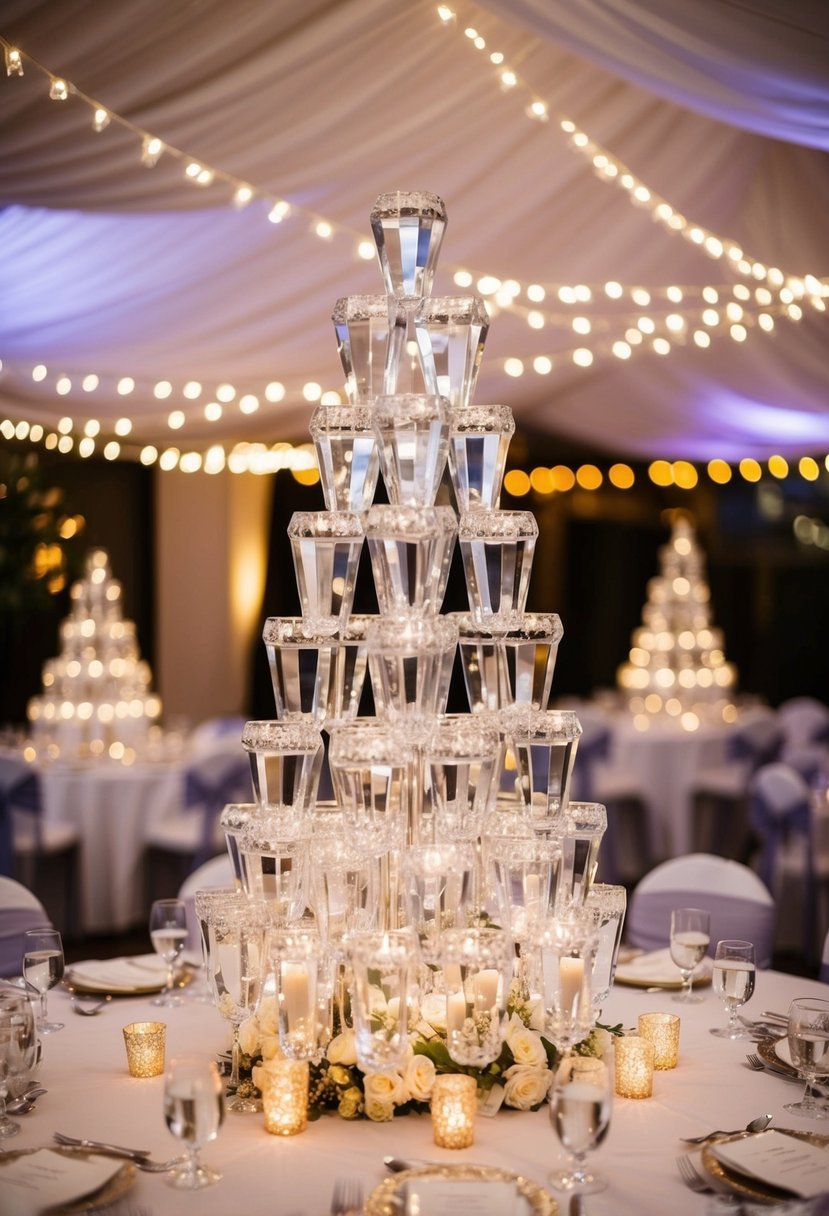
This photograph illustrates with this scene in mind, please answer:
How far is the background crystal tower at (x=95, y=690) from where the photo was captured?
6477 mm

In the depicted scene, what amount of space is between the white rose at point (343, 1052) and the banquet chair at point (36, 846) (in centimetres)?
384

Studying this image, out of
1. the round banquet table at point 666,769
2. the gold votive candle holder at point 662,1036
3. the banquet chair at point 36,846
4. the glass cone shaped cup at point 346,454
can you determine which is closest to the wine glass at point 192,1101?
the gold votive candle holder at point 662,1036

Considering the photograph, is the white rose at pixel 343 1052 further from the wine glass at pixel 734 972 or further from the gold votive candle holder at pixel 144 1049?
the wine glass at pixel 734 972

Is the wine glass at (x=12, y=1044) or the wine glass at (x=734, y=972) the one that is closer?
the wine glass at (x=12, y=1044)

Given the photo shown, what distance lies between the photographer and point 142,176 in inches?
140

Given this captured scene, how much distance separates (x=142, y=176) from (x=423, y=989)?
2405mm

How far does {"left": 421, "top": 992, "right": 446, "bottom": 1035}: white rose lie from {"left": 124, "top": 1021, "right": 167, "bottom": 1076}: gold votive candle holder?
1.59 feet

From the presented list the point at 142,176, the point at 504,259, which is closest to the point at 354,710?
the point at 142,176

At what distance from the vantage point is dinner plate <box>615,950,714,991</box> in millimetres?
2830

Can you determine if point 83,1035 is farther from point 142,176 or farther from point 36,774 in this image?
point 36,774

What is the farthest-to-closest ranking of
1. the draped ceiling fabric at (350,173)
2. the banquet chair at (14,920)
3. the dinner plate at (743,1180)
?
the banquet chair at (14,920)
the draped ceiling fabric at (350,173)
the dinner plate at (743,1180)

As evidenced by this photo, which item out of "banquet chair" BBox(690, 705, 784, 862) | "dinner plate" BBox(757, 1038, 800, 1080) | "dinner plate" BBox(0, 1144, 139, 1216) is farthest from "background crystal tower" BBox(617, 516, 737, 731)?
"dinner plate" BBox(0, 1144, 139, 1216)

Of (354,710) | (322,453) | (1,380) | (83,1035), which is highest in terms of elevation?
(1,380)

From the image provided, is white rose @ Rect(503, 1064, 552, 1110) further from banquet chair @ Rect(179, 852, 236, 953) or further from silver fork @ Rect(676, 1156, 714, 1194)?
banquet chair @ Rect(179, 852, 236, 953)
